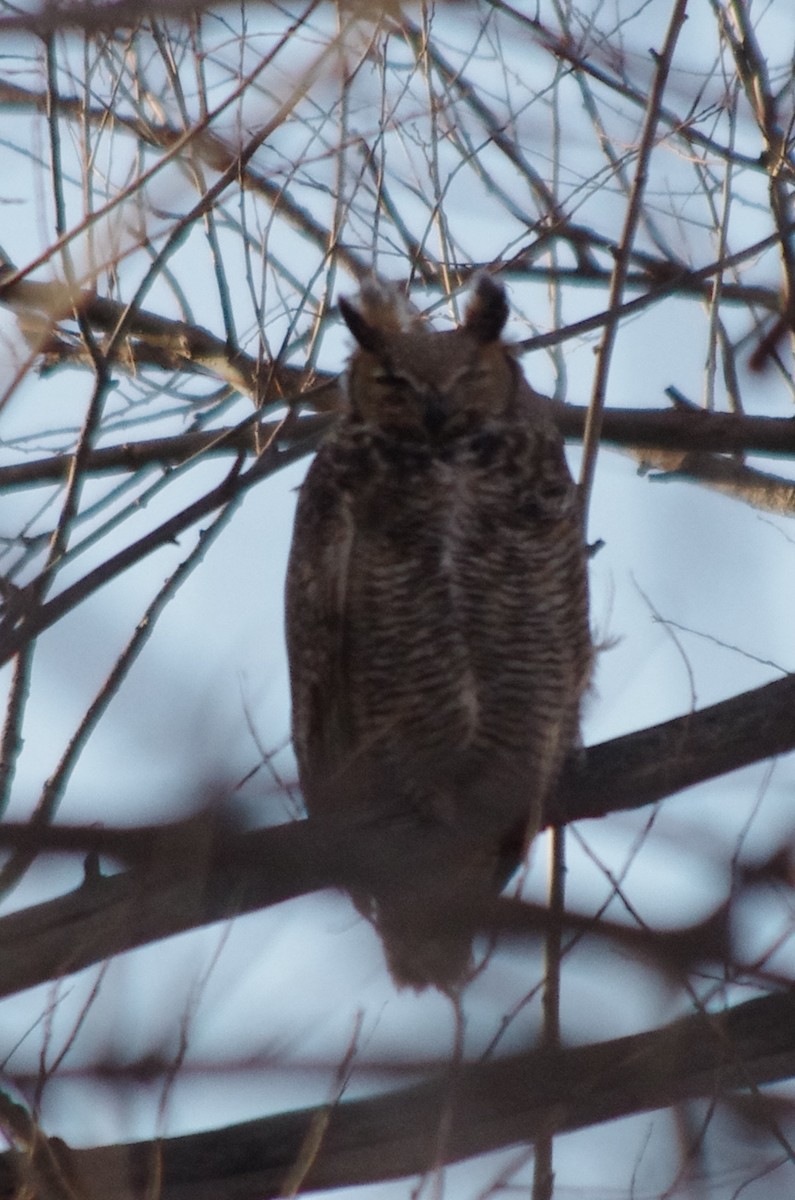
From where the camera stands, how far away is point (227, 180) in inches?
89.1

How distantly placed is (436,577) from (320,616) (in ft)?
1.08

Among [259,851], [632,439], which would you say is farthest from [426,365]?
[259,851]

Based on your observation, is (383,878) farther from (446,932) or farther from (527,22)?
(527,22)

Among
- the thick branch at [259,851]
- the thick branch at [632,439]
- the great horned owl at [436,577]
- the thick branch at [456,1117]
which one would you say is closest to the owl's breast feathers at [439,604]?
the great horned owl at [436,577]

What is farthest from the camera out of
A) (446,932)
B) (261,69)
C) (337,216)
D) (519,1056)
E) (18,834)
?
(337,216)

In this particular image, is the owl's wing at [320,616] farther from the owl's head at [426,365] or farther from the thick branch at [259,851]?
the thick branch at [259,851]

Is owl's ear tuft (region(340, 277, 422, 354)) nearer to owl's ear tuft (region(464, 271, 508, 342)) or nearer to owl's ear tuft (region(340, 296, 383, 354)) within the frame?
owl's ear tuft (region(340, 296, 383, 354))

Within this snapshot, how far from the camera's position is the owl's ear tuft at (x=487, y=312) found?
152 inches

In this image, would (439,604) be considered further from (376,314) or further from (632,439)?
(376,314)

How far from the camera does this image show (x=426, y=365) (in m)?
3.81

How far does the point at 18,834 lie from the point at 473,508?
108 inches

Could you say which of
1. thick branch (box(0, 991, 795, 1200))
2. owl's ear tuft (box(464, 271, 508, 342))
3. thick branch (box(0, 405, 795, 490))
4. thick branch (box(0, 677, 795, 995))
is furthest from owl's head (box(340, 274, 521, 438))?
thick branch (box(0, 991, 795, 1200))

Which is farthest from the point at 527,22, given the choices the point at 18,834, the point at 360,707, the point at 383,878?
→ the point at 18,834

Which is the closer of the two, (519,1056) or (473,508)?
(519,1056)
